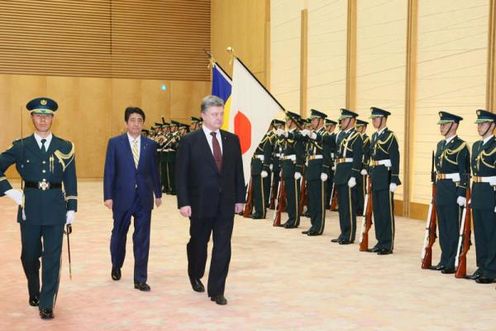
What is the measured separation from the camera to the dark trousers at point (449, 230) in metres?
6.71

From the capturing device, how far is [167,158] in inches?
642

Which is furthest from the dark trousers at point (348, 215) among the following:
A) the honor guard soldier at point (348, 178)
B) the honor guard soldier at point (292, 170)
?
the honor guard soldier at point (292, 170)

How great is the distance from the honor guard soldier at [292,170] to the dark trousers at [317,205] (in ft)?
1.94

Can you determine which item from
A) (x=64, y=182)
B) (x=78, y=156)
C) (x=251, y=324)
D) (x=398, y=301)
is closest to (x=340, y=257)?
(x=398, y=301)

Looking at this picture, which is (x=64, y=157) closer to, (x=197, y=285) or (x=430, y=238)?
(x=197, y=285)

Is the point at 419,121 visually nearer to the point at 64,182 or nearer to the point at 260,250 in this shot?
the point at 260,250

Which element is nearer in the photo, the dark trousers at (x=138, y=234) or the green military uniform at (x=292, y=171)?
the dark trousers at (x=138, y=234)

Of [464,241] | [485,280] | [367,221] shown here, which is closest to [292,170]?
[367,221]

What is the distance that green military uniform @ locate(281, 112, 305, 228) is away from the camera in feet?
32.8

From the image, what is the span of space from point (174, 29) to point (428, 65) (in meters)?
10.9

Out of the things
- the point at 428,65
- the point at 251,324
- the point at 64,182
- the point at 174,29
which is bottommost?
the point at 251,324

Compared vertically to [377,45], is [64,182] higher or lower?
lower

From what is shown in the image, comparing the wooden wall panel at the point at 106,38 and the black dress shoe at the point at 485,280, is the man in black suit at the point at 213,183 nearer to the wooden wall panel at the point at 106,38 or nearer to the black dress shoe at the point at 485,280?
the black dress shoe at the point at 485,280

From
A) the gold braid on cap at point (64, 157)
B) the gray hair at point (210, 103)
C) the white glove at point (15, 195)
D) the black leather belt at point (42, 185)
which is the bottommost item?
the white glove at point (15, 195)
